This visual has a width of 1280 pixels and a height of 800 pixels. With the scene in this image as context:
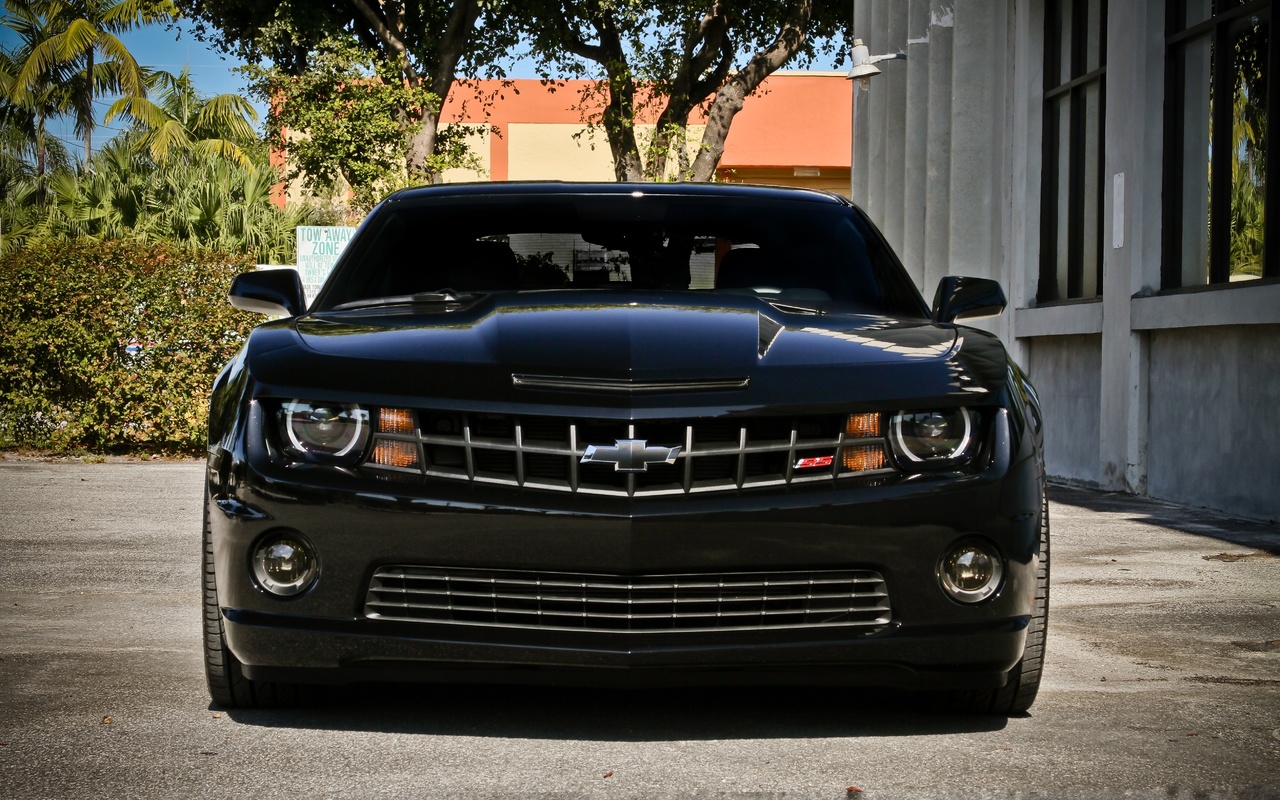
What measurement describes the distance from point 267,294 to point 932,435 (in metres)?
2.18

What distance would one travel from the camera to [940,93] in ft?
51.6

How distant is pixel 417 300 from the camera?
14.4ft

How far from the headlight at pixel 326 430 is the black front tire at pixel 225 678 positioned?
1.20 ft

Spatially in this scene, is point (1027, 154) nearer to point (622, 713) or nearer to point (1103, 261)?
point (1103, 261)

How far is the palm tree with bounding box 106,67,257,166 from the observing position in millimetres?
35125

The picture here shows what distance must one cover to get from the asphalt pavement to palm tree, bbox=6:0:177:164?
37352 millimetres

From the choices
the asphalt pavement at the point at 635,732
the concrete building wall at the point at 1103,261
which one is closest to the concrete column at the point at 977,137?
the concrete building wall at the point at 1103,261

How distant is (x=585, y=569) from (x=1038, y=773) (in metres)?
1.07

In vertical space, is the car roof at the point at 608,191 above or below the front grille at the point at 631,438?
above

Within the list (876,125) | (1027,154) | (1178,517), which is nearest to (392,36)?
(876,125)

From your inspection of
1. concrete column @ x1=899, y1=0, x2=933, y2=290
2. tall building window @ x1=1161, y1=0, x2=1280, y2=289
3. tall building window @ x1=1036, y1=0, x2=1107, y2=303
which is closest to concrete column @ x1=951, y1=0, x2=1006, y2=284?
tall building window @ x1=1036, y1=0, x2=1107, y2=303

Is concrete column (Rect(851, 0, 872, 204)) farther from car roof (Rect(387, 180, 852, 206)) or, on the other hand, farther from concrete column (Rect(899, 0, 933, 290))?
car roof (Rect(387, 180, 852, 206))

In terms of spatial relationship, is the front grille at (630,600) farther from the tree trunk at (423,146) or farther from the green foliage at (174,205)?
the green foliage at (174,205)

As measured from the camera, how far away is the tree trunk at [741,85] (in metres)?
23.8
